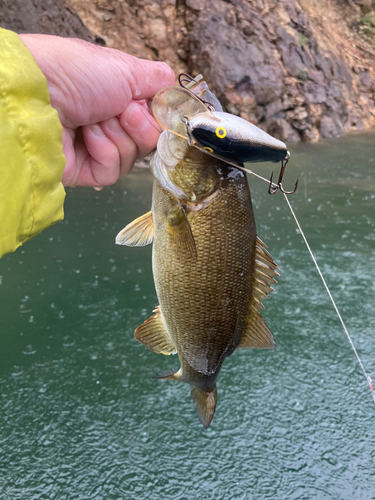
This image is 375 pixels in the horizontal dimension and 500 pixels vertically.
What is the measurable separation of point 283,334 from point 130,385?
184 centimetres

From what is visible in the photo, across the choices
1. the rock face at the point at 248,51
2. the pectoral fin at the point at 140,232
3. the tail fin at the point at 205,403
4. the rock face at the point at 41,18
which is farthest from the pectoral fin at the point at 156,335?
→ the rock face at the point at 248,51

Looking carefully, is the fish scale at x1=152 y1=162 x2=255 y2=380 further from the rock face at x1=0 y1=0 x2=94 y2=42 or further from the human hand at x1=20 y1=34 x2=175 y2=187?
the rock face at x1=0 y1=0 x2=94 y2=42

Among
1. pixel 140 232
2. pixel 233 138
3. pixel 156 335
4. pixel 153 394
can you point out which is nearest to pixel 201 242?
pixel 140 232

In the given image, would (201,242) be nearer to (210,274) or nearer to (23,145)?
(210,274)

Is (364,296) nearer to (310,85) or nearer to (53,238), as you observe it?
(53,238)

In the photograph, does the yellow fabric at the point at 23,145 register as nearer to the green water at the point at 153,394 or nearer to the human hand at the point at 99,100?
the human hand at the point at 99,100

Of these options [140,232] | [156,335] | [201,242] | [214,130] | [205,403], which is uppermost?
[214,130]

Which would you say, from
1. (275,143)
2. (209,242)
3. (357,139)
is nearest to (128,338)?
(209,242)

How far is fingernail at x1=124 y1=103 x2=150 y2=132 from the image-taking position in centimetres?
174

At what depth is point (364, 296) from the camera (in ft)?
19.1

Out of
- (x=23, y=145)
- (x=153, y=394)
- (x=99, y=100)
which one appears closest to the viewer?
(x=23, y=145)

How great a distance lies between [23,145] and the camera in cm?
121

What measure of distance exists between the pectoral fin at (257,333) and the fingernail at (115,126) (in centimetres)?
90

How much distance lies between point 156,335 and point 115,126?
0.88 m
